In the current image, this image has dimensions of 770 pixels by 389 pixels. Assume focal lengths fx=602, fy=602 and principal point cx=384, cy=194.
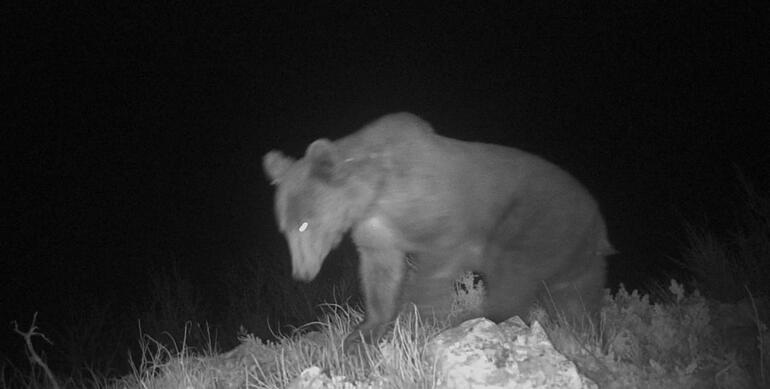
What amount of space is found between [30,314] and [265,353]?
10140mm

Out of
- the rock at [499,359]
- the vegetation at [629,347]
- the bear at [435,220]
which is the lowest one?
the vegetation at [629,347]

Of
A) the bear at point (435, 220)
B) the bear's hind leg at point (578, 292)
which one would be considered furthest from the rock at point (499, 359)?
the bear's hind leg at point (578, 292)

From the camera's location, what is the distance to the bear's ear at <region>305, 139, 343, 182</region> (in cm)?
371

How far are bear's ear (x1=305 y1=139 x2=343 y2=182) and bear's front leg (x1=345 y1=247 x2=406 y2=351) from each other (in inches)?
23.7

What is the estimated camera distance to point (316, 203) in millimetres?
3744

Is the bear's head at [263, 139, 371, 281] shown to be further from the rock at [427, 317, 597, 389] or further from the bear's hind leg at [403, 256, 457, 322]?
the rock at [427, 317, 597, 389]

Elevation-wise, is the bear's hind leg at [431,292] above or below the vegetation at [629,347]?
above

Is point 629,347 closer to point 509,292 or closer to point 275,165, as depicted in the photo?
point 509,292

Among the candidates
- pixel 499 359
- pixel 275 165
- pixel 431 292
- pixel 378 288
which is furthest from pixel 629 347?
pixel 275 165

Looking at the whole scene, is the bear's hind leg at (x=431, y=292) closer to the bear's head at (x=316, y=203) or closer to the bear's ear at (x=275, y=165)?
the bear's head at (x=316, y=203)

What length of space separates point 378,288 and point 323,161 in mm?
970

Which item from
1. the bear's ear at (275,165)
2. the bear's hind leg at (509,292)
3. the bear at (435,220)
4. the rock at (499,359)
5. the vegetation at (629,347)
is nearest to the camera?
the rock at (499,359)

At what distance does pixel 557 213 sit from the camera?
3.96 metres

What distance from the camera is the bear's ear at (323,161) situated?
371 centimetres
